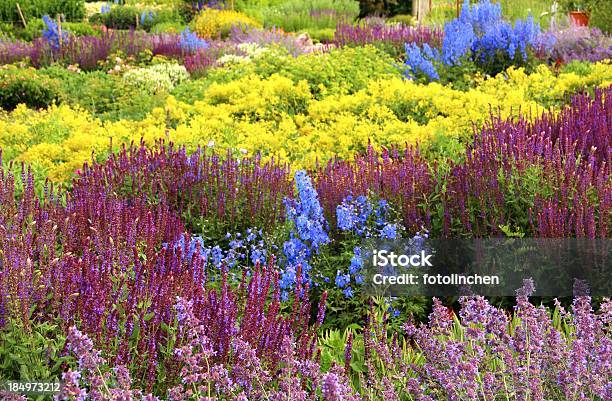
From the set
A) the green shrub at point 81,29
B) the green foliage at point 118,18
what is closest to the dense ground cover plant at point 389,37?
the green shrub at point 81,29

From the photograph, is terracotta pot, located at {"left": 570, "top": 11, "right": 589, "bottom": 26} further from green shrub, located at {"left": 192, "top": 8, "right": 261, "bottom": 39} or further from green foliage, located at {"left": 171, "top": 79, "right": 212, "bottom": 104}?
green foliage, located at {"left": 171, "top": 79, "right": 212, "bottom": 104}

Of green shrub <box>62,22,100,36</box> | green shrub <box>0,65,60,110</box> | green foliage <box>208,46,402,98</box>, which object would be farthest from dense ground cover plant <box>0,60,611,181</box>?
green shrub <box>62,22,100,36</box>

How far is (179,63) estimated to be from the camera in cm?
1217

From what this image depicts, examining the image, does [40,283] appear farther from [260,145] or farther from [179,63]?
[179,63]

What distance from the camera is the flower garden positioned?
8.60 ft

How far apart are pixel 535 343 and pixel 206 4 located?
67.6 feet

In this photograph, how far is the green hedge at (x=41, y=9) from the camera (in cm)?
2058

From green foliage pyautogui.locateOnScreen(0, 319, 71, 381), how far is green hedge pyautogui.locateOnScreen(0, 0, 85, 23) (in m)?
19.1

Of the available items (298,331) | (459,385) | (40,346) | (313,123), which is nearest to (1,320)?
(40,346)

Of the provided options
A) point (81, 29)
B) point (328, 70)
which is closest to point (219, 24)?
point (81, 29)

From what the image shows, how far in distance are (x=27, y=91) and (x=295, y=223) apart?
6.58m

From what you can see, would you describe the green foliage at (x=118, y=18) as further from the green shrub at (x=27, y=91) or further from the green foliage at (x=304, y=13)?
the green shrub at (x=27, y=91)

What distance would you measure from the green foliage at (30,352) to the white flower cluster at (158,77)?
6962 millimetres

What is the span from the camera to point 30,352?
258 centimetres
